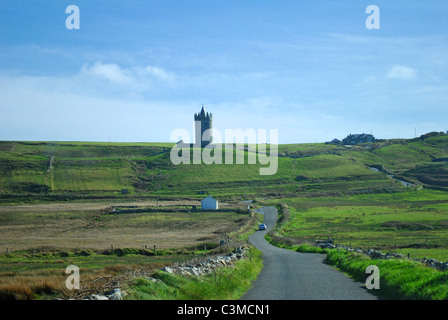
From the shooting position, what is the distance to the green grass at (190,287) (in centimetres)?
1249

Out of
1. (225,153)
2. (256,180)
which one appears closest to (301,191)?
(256,180)

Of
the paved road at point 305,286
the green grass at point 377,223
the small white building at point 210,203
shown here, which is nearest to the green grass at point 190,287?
the paved road at point 305,286

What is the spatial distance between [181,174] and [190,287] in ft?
393

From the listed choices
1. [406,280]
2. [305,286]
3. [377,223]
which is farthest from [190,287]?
[377,223]

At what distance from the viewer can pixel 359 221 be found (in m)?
66.5

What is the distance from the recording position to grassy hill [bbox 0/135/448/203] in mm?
113000

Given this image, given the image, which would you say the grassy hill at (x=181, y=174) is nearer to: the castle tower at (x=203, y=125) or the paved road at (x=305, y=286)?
the castle tower at (x=203, y=125)

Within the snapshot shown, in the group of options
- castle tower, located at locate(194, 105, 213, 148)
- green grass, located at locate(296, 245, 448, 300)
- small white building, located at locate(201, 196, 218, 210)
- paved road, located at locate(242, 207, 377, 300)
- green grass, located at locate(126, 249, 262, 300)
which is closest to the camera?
green grass, located at locate(126, 249, 262, 300)

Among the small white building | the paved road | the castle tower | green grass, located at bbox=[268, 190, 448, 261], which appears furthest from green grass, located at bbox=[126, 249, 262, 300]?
the castle tower

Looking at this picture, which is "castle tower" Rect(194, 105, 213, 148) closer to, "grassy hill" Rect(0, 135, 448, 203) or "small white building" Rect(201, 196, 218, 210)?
"grassy hill" Rect(0, 135, 448, 203)

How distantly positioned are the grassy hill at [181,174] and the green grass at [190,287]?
90929 millimetres

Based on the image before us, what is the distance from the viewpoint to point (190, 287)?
1382 centimetres

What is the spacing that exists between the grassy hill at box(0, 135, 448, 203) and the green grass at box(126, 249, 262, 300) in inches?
3580
